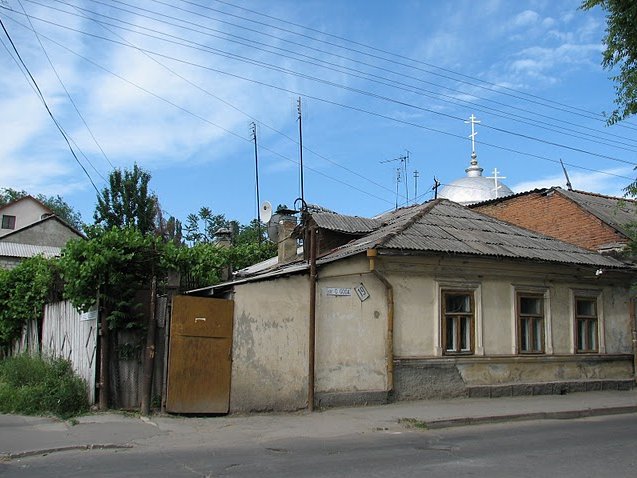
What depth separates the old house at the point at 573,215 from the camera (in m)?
18.2

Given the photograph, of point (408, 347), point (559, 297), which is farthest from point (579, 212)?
point (408, 347)

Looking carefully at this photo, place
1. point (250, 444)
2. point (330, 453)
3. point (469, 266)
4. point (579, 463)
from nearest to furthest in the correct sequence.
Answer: point (579, 463)
point (330, 453)
point (250, 444)
point (469, 266)

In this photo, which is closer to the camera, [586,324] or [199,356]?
[199,356]

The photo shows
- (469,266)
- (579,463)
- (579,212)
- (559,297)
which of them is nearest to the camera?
(579,463)

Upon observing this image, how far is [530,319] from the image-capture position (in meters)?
15.1

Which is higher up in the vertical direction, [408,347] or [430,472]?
[408,347]

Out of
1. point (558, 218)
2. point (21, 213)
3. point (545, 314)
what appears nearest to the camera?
point (545, 314)

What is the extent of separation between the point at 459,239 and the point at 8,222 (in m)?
44.5

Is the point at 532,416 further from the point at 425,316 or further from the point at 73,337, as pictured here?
the point at 73,337

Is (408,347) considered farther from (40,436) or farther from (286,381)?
(40,436)

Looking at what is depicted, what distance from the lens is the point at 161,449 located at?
8203 mm

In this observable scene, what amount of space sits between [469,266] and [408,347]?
2.56 meters

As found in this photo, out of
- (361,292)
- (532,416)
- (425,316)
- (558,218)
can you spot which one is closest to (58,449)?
(361,292)

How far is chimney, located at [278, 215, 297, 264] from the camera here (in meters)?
18.0
